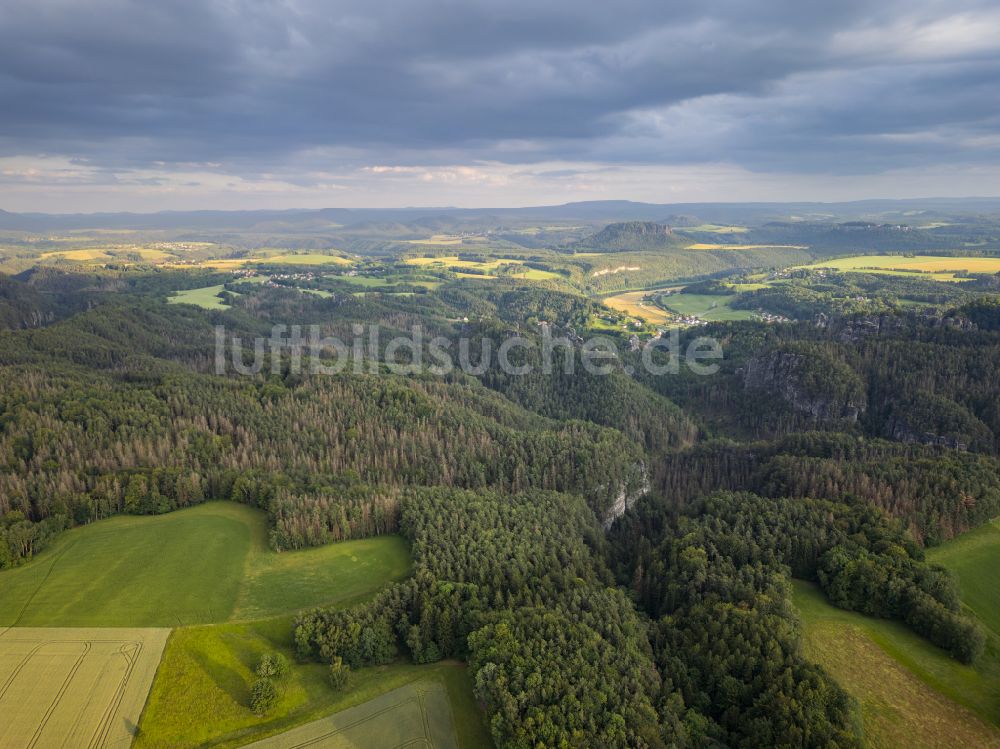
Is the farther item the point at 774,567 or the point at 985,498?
the point at 985,498

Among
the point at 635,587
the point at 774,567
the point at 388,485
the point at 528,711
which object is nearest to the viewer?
the point at 528,711

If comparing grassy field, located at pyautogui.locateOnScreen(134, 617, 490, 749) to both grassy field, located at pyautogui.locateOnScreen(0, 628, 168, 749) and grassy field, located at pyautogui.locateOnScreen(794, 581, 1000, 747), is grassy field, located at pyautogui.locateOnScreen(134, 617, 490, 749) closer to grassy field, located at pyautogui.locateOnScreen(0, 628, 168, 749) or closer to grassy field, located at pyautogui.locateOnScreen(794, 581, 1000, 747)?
grassy field, located at pyautogui.locateOnScreen(0, 628, 168, 749)

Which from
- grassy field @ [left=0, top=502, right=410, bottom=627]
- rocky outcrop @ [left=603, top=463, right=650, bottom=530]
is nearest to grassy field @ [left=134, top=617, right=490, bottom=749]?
grassy field @ [left=0, top=502, right=410, bottom=627]

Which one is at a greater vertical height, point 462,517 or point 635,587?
point 462,517

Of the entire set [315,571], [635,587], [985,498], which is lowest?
[635,587]

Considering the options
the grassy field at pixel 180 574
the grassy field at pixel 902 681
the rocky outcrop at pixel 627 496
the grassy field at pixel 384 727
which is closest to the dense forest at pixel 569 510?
the rocky outcrop at pixel 627 496

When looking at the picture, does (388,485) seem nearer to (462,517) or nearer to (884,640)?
(462,517)

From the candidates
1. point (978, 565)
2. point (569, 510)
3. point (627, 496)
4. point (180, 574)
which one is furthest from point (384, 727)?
point (978, 565)

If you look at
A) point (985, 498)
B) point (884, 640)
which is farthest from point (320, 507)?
point (985, 498)

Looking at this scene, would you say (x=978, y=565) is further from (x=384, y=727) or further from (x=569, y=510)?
(x=384, y=727)
